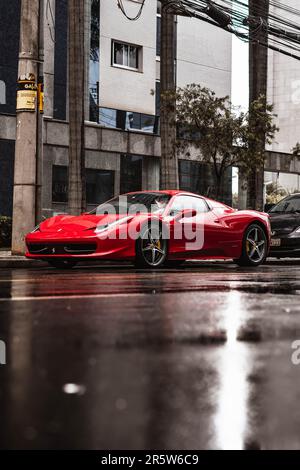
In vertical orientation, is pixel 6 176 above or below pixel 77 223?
above

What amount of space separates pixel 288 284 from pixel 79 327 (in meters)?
4.29

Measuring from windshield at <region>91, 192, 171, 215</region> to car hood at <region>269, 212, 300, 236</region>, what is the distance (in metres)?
4.02

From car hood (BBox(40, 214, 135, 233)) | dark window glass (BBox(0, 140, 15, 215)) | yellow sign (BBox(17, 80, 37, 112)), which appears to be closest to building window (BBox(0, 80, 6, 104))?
dark window glass (BBox(0, 140, 15, 215))

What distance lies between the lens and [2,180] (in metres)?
28.3

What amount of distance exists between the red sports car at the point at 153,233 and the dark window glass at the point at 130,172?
1816 centimetres

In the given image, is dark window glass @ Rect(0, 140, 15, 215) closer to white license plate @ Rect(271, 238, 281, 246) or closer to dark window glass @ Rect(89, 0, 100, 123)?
dark window glass @ Rect(89, 0, 100, 123)

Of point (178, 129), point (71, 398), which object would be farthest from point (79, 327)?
point (178, 129)

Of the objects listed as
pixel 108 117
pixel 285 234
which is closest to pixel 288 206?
pixel 285 234

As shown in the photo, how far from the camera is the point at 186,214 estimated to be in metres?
12.9

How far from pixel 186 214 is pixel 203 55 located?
24.1 m

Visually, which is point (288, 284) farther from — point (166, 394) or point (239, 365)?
point (166, 394)

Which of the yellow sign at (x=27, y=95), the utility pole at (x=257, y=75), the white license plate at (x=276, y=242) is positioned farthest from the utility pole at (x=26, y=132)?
the utility pole at (x=257, y=75)

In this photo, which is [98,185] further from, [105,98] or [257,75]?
[257,75]

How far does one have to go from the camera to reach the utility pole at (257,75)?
22.9m
